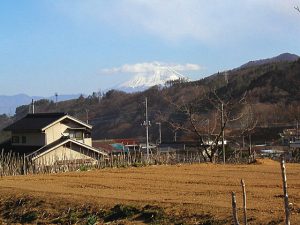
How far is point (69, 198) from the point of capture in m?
13.4

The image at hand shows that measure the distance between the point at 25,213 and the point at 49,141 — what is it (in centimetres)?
2037

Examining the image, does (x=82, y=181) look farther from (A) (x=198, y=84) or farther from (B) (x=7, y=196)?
(A) (x=198, y=84)

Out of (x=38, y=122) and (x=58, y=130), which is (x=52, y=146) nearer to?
(x=58, y=130)

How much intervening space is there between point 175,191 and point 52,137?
2125cm

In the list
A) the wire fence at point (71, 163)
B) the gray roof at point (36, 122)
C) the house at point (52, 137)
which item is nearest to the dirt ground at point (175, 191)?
the wire fence at point (71, 163)

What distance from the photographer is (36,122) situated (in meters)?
34.6

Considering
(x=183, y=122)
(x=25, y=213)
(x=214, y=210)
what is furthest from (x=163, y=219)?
(x=183, y=122)

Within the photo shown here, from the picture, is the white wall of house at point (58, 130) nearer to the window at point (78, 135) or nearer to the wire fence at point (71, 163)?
the window at point (78, 135)

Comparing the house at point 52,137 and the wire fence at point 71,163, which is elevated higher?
the house at point 52,137

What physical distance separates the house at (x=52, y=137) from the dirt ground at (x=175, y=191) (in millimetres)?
12452

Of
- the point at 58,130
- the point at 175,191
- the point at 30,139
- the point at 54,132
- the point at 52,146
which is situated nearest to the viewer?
the point at 175,191

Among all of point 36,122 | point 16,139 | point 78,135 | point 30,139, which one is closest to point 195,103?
point 78,135

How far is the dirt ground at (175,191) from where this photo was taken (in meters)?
10.4

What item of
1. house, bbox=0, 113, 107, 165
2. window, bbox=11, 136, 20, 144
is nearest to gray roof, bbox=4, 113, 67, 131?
house, bbox=0, 113, 107, 165
